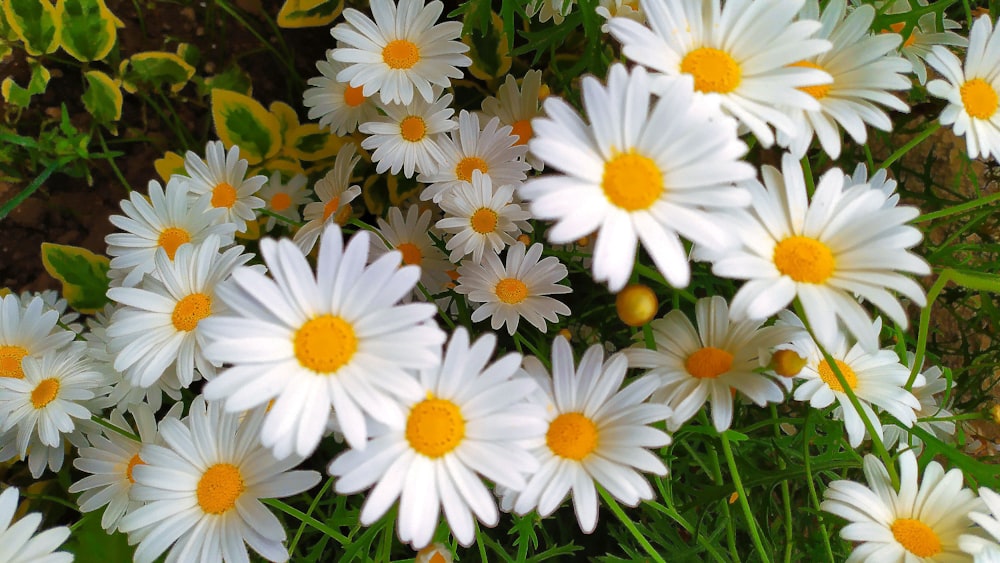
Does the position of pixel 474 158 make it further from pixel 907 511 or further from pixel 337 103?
pixel 907 511

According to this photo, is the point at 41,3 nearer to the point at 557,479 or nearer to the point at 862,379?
the point at 557,479

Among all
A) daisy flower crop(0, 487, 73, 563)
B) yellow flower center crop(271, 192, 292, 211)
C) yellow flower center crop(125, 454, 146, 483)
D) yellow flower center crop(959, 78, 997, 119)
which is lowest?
daisy flower crop(0, 487, 73, 563)

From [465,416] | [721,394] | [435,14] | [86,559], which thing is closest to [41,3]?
[435,14]

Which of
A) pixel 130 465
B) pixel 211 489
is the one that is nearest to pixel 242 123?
pixel 130 465

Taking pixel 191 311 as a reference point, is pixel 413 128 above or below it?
above

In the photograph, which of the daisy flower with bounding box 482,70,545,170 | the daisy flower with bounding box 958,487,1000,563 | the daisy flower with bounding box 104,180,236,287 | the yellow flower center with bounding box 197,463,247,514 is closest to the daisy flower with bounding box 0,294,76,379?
the daisy flower with bounding box 104,180,236,287

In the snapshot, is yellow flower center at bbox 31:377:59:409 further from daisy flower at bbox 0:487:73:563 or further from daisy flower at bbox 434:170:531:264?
daisy flower at bbox 434:170:531:264

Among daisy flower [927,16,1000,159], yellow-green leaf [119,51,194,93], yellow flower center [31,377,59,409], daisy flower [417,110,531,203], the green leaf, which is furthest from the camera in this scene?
yellow-green leaf [119,51,194,93]
